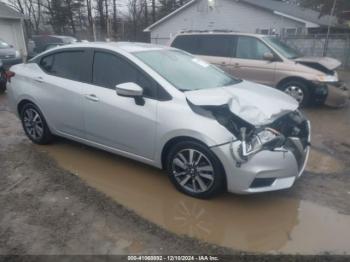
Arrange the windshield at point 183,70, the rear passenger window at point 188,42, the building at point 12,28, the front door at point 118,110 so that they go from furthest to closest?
the building at point 12,28, the rear passenger window at point 188,42, the windshield at point 183,70, the front door at point 118,110

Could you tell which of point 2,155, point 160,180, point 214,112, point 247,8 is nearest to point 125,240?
point 160,180

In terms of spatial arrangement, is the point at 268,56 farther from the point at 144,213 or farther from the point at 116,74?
the point at 144,213

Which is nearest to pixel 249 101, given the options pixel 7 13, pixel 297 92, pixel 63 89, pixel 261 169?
pixel 261 169

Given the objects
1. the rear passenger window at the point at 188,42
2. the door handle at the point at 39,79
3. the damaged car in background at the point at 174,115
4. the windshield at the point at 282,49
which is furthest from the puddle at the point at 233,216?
the rear passenger window at the point at 188,42

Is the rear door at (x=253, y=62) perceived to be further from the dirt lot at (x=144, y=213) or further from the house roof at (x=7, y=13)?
the house roof at (x=7, y=13)

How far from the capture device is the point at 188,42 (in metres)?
9.74

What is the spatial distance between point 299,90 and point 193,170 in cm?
537

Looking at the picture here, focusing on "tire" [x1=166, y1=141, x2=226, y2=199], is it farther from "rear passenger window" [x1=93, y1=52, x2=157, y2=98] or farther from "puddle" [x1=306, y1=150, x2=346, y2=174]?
"puddle" [x1=306, y1=150, x2=346, y2=174]

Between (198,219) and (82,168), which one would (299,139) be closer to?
(198,219)

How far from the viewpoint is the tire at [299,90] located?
820 cm

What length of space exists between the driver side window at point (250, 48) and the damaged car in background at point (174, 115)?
3933 millimetres

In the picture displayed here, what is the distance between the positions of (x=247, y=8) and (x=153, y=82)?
23.2 meters

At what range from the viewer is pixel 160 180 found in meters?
4.50

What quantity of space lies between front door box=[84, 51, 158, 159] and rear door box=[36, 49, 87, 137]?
0.70 ft
